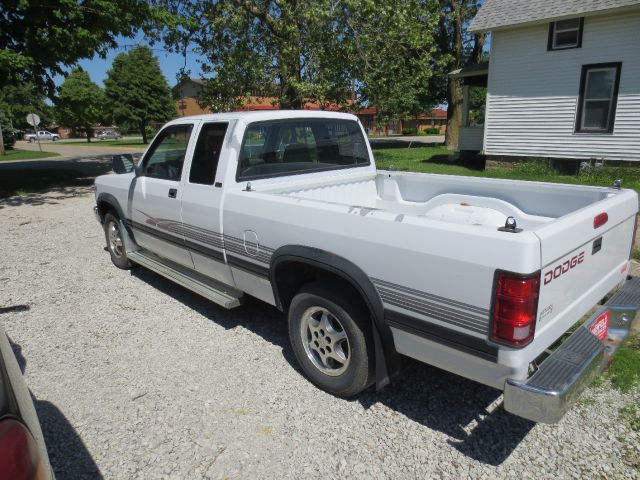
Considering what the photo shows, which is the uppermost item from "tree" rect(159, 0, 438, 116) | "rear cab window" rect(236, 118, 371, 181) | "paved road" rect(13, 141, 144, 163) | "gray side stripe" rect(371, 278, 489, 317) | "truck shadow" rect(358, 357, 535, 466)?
"tree" rect(159, 0, 438, 116)

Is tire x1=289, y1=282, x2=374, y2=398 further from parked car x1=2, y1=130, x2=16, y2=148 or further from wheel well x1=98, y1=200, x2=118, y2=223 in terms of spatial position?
parked car x1=2, y1=130, x2=16, y2=148

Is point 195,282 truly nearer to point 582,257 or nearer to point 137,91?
point 582,257

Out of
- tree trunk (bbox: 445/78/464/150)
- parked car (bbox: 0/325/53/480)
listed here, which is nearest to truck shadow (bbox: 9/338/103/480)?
parked car (bbox: 0/325/53/480)

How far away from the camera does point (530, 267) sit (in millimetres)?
2148

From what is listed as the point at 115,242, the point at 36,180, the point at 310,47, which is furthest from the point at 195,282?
the point at 36,180

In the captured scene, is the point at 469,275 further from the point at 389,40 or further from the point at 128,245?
the point at 389,40

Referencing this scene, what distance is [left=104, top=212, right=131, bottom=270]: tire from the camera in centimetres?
594

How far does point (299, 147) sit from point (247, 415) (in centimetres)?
240

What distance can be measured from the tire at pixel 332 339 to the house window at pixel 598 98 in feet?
40.8

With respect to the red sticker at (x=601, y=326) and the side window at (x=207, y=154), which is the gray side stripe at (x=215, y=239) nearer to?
the side window at (x=207, y=154)

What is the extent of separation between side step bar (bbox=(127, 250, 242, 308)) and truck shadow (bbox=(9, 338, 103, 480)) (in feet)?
4.48

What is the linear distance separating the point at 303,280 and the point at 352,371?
2.54ft

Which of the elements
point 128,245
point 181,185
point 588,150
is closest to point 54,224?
point 128,245

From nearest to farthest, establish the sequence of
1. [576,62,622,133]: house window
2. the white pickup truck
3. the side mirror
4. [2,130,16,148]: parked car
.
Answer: the white pickup truck
the side mirror
[576,62,622,133]: house window
[2,130,16,148]: parked car
